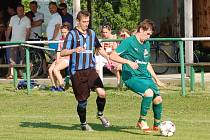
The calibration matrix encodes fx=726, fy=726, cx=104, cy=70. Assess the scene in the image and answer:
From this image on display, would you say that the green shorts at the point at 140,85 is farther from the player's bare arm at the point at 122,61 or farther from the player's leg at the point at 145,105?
the player's bare arm at the point at 122,61

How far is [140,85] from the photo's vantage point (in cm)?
1089

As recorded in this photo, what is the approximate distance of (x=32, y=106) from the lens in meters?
15.0

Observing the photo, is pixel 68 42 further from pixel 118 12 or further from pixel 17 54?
pixel 118 12

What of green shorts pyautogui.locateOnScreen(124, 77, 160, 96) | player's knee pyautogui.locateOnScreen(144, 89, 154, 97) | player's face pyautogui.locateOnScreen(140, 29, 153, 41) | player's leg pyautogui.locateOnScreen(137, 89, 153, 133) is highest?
player's face pyautogui.locateOnScreen(140, 29, 153, 41)

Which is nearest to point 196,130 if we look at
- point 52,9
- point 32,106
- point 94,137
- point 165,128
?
point 165,128

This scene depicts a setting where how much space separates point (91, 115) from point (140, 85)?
2.83 meters

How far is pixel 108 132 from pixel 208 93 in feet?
19.3

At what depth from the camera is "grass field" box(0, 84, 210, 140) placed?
10922 mm

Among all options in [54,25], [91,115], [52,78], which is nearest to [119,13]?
[54,25]

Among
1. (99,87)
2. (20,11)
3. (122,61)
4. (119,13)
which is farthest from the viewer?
(119,13)

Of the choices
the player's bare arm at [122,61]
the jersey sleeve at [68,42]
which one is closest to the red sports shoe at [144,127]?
the player's bare arm at [122,61]

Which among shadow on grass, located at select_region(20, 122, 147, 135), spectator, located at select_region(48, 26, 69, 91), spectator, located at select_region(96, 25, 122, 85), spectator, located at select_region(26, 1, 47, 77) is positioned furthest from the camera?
spectator, located at select_region(26, 1, 47, 77)

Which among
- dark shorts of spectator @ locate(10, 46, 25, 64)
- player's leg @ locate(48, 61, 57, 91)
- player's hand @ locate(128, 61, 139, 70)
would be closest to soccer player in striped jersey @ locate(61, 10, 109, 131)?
player's hand @ locate(128, 61, 139, 70)

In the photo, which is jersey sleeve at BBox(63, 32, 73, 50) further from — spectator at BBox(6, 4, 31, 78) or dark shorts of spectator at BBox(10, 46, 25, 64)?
spectator at BBox(6, 4, 31, 78)
